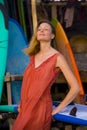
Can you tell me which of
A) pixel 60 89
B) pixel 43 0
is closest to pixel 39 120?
pixel 60 89

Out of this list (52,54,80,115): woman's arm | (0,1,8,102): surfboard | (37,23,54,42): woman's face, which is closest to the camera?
(52,54,80,115): woman's arm

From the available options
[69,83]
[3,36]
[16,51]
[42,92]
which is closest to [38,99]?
[42,92]

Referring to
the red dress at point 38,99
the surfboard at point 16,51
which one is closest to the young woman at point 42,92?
the red dress at point 38,99

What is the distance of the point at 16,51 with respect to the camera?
6.56 metres

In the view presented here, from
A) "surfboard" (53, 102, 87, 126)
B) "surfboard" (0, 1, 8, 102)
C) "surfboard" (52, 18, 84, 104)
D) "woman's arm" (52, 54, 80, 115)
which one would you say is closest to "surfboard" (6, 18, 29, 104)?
"surfboard" (0, 1, 8, 102)

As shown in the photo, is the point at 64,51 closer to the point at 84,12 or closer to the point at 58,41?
the point at 58,41

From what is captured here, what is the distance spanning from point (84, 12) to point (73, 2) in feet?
1.75

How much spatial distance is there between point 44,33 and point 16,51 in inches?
92.8

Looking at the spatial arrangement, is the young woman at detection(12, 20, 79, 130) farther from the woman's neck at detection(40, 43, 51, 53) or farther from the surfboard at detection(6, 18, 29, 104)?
Result: the surfboard at detection(6, 18, 29, 104)

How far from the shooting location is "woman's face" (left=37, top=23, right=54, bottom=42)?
4230 millimetres

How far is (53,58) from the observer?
165 inches

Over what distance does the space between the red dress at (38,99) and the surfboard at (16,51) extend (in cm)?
212

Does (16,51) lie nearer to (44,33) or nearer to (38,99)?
(44,33)

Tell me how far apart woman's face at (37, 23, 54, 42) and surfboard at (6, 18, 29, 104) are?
211cm
